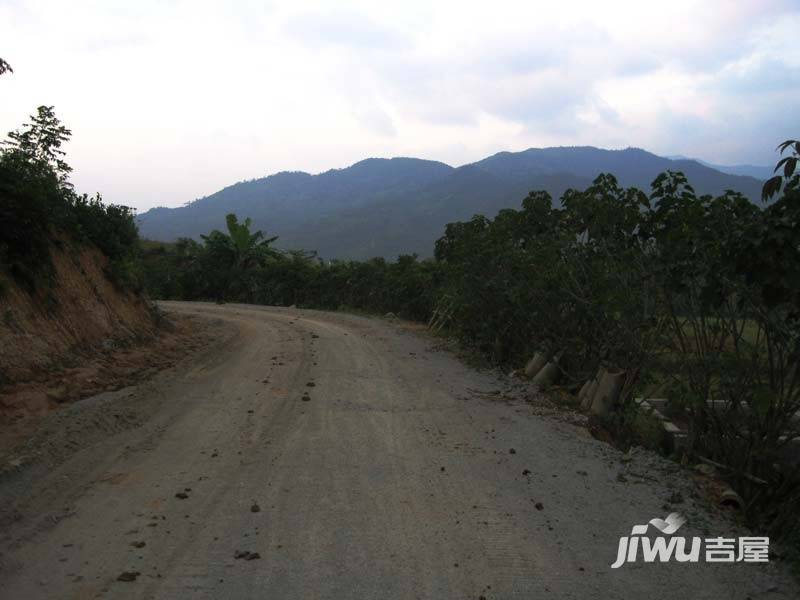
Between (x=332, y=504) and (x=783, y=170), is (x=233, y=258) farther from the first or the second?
(x=783, y=170)

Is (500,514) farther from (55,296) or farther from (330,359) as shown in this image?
(55,296)

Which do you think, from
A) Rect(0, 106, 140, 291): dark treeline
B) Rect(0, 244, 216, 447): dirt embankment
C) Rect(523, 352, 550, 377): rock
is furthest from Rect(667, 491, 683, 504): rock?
Rect(0, 106, 140, 291): dark treeline

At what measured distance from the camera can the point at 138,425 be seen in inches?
281

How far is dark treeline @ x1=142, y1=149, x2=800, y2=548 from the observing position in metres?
4.68

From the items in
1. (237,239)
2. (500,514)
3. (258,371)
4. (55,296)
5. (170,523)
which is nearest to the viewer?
(170,523)

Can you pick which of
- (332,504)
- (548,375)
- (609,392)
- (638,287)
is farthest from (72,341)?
(638,287)

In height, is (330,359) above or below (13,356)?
below

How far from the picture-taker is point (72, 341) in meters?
9.62

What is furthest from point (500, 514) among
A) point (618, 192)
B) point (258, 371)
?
point (258, 371)

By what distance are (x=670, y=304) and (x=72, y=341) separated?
8653 mm

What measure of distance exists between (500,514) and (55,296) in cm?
826

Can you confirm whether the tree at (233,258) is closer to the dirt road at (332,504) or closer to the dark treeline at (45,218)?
the dark treeline at (45,218)

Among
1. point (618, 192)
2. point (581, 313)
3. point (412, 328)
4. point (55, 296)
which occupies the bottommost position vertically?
point (412, 328)

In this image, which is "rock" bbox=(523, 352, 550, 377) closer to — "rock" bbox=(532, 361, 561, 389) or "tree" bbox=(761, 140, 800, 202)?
"rock" bbox=(532, 361, 561, 389)
